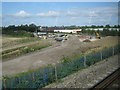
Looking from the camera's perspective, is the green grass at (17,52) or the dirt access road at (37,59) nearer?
the dirt access road at (37,59)

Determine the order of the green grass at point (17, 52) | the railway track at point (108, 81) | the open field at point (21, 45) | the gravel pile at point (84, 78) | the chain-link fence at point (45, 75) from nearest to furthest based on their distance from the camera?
1. the chain-link fence at point (45, 75)
2. the railway track at point (108, 81)
3. the gravel pile at point (84, 78)
4. the green grass at point (17, 52)
5. the open field at point (21, 45)

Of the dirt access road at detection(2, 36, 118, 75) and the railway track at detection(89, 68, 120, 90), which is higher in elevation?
the railway track at detection(89, 68, 120, 90)

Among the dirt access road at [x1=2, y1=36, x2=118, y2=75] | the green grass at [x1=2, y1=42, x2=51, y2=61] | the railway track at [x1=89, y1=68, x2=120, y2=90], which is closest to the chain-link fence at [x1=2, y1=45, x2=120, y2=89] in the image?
the railway track at [x1=89, y1=68, x2=120, y2=90]

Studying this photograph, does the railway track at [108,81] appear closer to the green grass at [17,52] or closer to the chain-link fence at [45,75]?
the chain-link fence at [45,75]

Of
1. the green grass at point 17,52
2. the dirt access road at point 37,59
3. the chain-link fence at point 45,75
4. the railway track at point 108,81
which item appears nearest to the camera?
the chain-link fence at point 45,75

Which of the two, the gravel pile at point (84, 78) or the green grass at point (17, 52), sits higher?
the gravel pile at point (84, 78)

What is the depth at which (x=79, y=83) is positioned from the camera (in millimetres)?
10266

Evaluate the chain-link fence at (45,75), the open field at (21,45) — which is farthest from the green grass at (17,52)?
the chain-link fence at (45,75)

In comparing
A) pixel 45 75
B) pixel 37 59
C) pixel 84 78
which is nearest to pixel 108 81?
pixel 84 78

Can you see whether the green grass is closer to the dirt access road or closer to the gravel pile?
the dirt access road

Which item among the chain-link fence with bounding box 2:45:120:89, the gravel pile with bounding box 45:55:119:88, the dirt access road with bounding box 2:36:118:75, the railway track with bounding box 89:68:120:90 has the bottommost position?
the dirt access road with bounding box 2:36:118:75

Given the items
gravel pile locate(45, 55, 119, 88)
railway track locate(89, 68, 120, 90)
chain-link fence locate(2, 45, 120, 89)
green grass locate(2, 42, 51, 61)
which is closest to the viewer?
chain-link fence locate(2, 45, 120, 89)

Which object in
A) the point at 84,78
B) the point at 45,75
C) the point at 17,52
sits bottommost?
the point at 17,52

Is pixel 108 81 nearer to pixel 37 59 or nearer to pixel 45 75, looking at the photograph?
pixel 45 75
